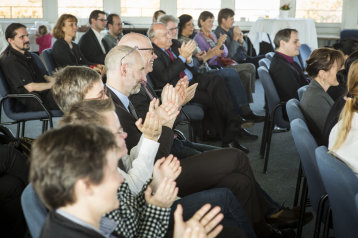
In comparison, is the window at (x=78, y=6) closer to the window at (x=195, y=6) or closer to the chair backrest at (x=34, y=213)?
the window at (x=195, y=6)

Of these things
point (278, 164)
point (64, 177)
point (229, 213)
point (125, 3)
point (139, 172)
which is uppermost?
point (125, 3)

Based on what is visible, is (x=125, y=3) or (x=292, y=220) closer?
(x=292, y=220)

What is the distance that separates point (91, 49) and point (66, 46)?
74 cm

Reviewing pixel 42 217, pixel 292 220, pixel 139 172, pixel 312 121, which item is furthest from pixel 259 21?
pixel 42 217

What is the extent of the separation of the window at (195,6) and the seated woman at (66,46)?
6.02 meters

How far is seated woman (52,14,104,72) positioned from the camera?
4.53 m

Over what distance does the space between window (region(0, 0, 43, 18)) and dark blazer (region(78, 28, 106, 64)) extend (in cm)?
512

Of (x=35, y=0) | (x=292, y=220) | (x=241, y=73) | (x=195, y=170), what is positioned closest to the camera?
(x=195, y=170)

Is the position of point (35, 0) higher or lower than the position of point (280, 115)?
higher

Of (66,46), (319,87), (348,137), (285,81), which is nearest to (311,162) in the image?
(348,137)

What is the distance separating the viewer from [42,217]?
125 cm

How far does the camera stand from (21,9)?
9891 millimetres

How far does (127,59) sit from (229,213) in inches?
42.0

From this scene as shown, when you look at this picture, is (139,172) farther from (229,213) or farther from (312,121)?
(312,121)
